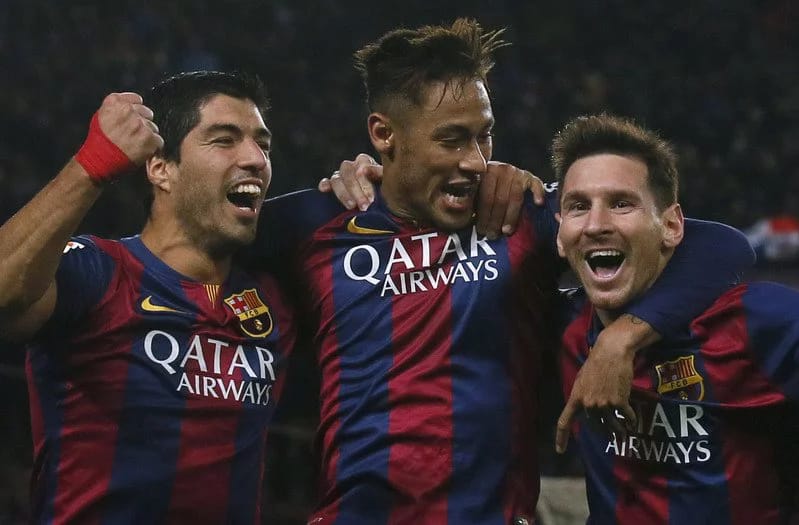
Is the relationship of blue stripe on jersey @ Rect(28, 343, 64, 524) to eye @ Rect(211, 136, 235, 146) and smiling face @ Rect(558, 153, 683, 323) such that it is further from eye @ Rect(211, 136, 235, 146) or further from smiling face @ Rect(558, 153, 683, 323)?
smiling face @ Rect(558, 153, 683, 323)

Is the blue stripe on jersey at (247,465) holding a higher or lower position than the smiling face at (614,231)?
lower

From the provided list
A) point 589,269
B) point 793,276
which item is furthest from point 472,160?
point 793,276

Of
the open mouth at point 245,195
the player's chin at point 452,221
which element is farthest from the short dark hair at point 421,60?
the open mouth at point 245,195

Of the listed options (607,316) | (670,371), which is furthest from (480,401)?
(670,371)

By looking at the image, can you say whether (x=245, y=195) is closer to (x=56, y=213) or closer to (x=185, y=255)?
(x=185, y=255)

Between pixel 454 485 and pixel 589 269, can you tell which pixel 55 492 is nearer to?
pixel 454 485

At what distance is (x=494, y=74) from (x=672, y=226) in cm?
1051

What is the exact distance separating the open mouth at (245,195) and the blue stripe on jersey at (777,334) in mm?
1418

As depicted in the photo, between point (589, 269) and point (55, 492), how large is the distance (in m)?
1.52

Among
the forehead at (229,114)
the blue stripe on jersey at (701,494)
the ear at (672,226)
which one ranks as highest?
the forehead at (229,114)

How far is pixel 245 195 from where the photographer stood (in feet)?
11.4

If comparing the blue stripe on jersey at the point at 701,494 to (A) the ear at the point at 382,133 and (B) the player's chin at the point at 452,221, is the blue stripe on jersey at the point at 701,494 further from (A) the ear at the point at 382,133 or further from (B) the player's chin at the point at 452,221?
(A) the ear at the point at 382,133

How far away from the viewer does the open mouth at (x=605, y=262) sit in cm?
297

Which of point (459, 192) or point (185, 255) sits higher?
point (459, 192)
